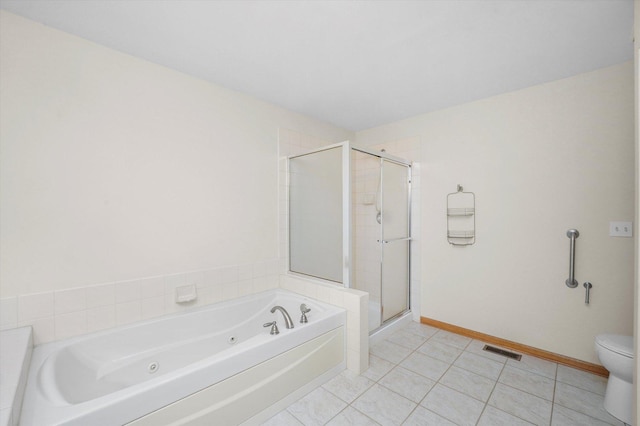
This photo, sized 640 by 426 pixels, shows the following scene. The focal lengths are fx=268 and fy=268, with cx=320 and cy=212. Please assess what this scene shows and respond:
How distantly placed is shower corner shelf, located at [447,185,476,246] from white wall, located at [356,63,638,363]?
6 centimetres

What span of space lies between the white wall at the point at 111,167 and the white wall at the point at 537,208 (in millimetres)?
1997

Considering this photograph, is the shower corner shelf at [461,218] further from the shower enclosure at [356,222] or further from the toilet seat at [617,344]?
the toilet seat at [617,344]

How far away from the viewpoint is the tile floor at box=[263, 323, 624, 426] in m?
1.61

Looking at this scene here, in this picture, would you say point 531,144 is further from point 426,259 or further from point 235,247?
point 235,247

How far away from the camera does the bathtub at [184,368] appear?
113 cm

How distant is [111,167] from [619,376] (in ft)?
11.3

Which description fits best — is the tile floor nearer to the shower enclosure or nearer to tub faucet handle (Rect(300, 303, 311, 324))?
tub faucet handle (Rect(300, 303, 311, 324))

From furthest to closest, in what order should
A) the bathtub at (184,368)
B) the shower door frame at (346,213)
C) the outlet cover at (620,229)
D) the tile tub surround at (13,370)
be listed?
the shower door frame at (346,213)
the outlet cover at (620,229)
the bathtub at (184,368)
the tile tub surround at (13,370)

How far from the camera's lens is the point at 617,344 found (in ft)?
5.41

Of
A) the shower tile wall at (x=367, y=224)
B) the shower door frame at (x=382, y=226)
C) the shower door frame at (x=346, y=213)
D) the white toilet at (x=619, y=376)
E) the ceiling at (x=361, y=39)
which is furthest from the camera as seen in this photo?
the shower tile wall at (x=367, y=224)

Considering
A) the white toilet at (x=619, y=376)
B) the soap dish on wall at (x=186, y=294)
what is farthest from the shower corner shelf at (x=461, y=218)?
the soap dish on wall at (x=186, y=294)

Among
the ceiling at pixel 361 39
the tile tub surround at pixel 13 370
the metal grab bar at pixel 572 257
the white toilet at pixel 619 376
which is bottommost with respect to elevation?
the white toilet at pixel 619 376

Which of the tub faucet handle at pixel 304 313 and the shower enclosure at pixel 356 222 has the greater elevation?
the shower enclosure at pixel 356 222

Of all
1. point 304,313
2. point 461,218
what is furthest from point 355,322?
point 461,218
